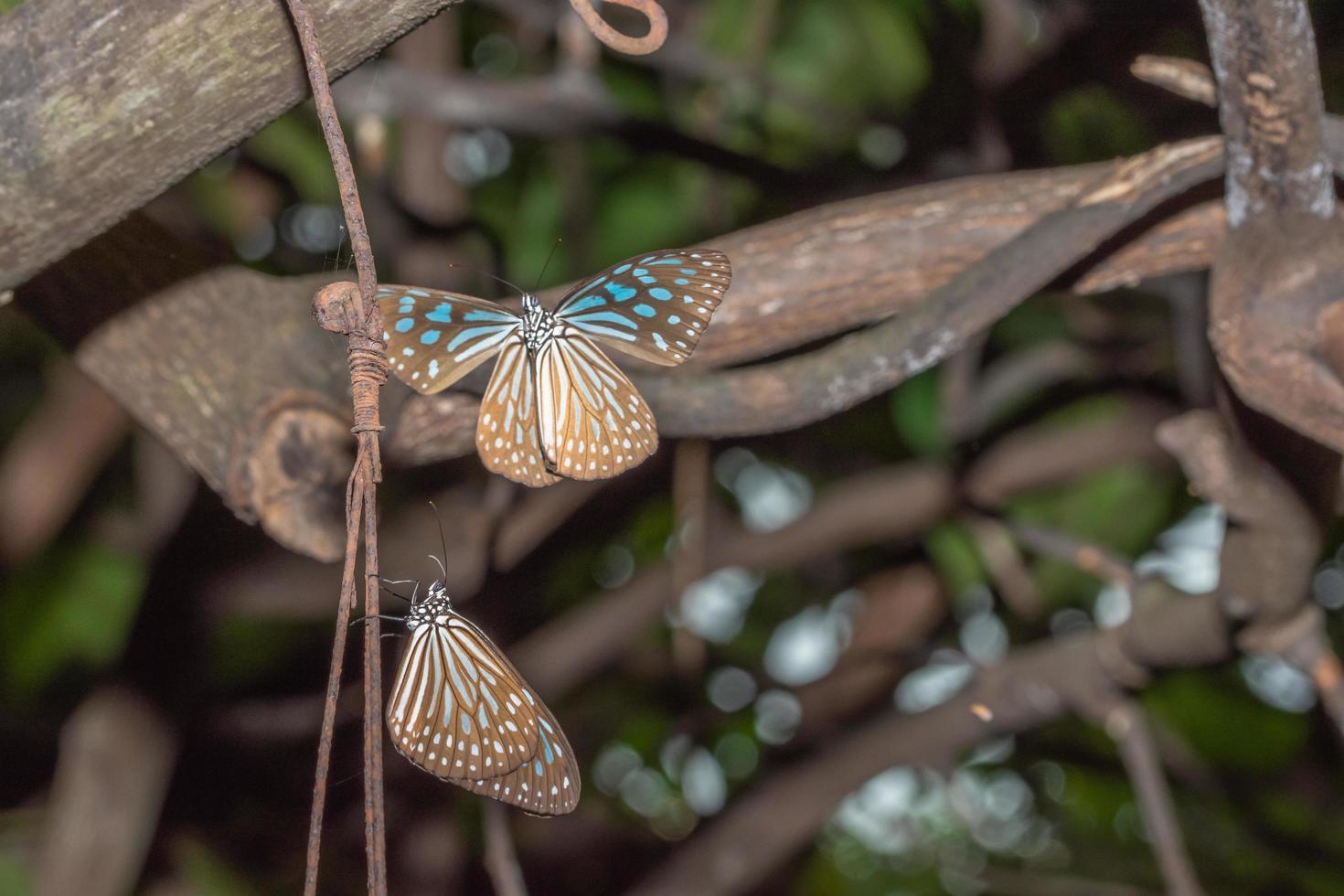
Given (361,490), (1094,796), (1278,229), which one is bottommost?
(1094,796)

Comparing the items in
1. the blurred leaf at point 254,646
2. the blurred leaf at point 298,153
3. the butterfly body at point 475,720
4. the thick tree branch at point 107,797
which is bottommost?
the thick tree branch at point 107,797

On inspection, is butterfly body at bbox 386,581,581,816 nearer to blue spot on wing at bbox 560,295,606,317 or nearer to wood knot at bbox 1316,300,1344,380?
blue spot on wing at bbox 560,295,606,317

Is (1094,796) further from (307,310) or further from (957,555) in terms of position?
(307,310)

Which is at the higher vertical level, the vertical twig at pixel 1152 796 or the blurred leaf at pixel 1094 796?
→ the vertical twig at pixel 1152 796

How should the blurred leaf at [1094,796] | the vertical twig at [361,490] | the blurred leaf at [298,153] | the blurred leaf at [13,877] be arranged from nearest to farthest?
the vertical twig at [361,490] < the blurred leaf at [13,877] < the blurred leaf at [298,153] < the blurred leaf at [1094,796]

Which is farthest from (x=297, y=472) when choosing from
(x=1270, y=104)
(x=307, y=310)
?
(x=1270, y=104)

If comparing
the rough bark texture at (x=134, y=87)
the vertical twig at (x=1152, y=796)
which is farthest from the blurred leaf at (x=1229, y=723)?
the rough bark texture at (x=134, y=87)

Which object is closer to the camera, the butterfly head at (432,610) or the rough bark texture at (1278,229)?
the butterfly head at (432,610)

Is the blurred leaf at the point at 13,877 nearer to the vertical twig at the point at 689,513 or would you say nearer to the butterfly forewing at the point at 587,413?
the vertical twig at the point at 689,513
